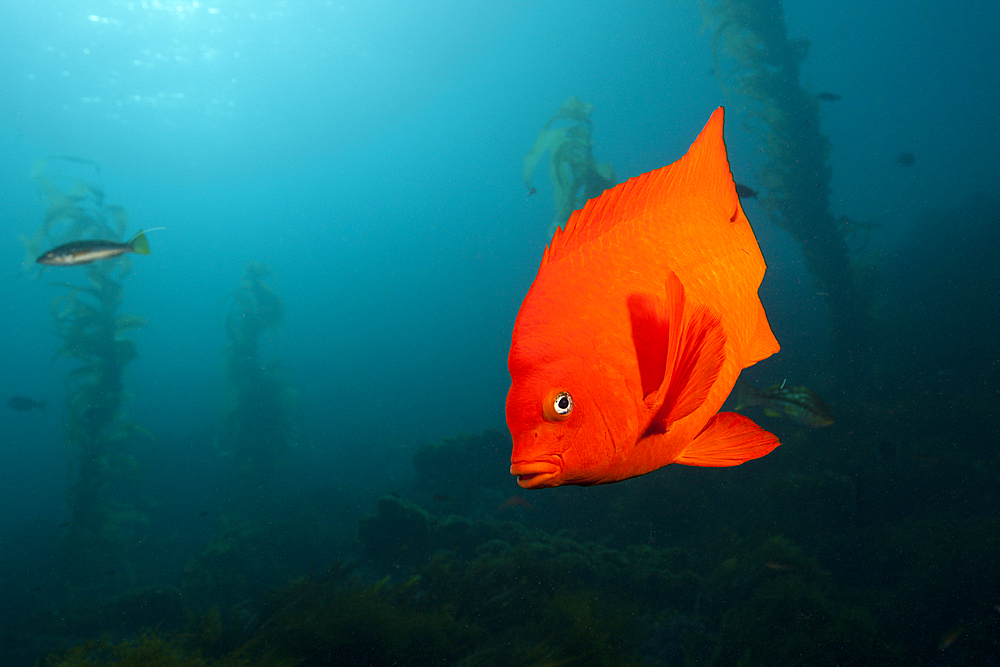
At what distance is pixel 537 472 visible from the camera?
64cm

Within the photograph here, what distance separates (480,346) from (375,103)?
132 feet

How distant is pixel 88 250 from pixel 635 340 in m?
5.92

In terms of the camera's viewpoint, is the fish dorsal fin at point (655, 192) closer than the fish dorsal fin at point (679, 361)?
No

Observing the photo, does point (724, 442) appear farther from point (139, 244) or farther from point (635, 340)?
point (139, 244)

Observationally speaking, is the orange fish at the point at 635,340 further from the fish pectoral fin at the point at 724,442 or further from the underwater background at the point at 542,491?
the underwater background at the point at 542,491

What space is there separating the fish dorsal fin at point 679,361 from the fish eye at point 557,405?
0.42 ft

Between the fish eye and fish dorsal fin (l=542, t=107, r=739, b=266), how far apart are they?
268 millimetres

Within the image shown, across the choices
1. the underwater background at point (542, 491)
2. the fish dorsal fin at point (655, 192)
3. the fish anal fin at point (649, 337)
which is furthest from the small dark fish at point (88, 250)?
the fish anal fin at point (649, 337)

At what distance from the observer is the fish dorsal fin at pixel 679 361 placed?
0.66 metres

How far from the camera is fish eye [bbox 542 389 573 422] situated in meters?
0.66

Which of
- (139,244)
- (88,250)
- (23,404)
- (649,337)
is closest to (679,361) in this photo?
(649,337)

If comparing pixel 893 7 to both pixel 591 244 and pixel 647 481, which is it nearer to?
pixel 647 481

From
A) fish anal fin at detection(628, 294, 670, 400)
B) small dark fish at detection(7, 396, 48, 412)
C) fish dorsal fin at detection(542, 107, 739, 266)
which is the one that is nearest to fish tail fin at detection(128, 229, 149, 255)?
fish dorsal fin at detection(542, 107, 739, 266)

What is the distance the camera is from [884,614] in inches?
144
